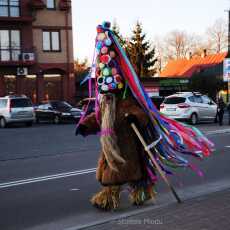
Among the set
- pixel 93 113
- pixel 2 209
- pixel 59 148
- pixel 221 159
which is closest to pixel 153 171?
pixel 93 113

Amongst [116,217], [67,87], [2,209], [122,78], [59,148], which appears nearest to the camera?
[116,217]

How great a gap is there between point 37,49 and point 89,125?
104ft

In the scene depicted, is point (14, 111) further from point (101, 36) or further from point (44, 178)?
point (101, 36)

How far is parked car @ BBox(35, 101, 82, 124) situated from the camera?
91.8 feet

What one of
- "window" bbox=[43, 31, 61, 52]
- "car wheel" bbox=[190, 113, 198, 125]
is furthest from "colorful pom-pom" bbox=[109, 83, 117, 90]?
"window" bbox=[43, 31, 61, 52]

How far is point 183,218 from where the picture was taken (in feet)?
17.7

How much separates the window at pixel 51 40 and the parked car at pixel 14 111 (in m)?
12.4

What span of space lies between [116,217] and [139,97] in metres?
1.52

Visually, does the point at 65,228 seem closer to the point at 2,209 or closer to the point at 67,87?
the point at 2,209

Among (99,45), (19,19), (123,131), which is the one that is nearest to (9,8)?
(19,19)

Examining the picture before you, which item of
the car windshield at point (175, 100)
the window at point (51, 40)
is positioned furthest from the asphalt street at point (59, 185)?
the window at point (51, 40)

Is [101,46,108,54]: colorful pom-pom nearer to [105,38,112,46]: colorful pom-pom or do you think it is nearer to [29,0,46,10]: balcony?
[105,38,112,46]: colorful pom-pom

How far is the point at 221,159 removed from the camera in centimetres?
1120

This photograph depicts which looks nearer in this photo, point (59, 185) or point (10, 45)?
point (59, 185)
